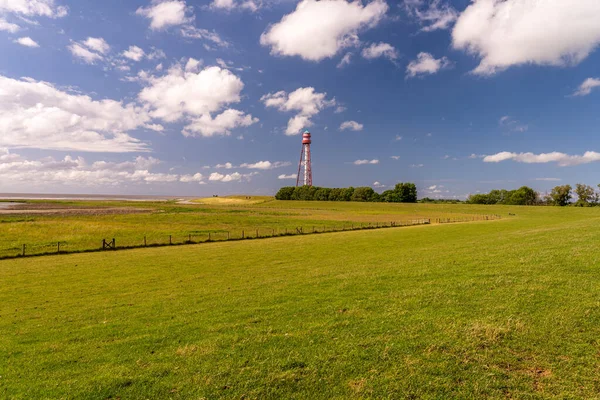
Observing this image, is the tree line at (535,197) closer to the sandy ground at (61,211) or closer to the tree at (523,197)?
the tree at (523,197)

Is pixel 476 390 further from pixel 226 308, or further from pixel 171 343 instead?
pixel 226 308

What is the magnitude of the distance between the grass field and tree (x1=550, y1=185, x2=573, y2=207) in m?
176

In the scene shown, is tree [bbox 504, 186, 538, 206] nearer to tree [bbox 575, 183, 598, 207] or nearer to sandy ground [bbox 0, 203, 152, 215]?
tree [bbox 575, 183, 598, 207]

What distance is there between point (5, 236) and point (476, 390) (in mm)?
60845

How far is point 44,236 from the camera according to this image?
4797cm

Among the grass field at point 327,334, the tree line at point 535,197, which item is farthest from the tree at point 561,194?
the grass field at point 327,334

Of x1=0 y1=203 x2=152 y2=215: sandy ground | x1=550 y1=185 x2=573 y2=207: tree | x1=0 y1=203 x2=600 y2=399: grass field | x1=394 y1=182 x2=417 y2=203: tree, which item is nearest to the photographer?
x1=0 y1=203 x2=600 y2=399: grass field

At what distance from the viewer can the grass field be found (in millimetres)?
7129

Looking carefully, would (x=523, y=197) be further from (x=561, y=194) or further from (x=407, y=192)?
(x=407, y=192)

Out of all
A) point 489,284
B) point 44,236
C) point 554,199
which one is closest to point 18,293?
point 489,284

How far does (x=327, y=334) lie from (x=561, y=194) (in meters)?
193

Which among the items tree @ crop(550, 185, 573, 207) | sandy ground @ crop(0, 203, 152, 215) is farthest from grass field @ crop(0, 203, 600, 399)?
tree @ crop(550, 185, 573, 207)

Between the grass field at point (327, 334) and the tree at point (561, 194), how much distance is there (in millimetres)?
176234

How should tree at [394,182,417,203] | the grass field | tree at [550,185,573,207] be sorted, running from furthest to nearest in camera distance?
tree at [394,182,417,203] < tree at [550,185,573,207] < the grass field
